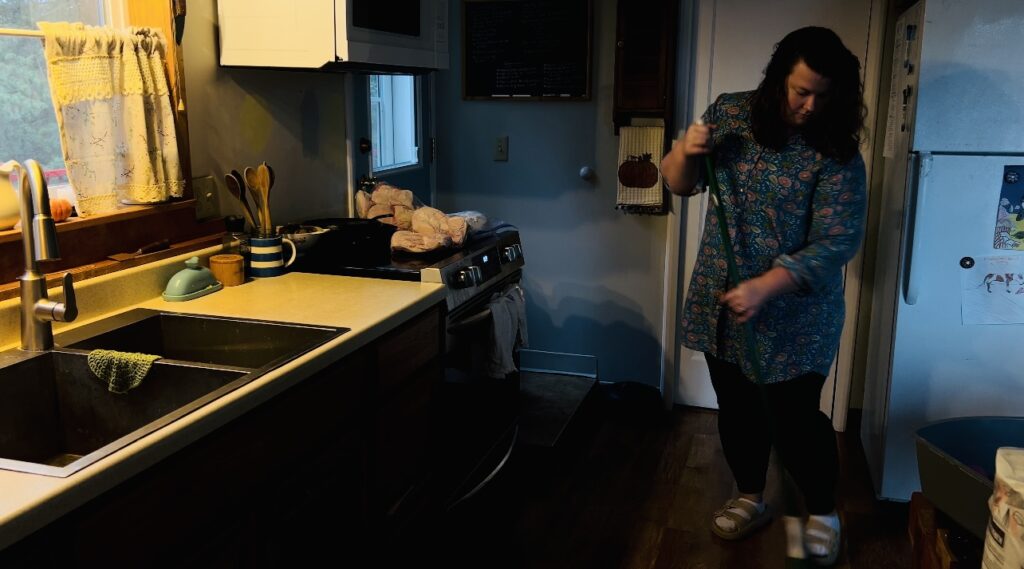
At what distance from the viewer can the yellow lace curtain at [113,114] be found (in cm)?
192

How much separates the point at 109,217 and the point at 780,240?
5.38ft

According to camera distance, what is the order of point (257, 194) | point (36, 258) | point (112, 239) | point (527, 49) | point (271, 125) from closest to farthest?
point (36, 258)
point (112, 239)
point (257, 194)
point (271, 125)
point (527, 49)

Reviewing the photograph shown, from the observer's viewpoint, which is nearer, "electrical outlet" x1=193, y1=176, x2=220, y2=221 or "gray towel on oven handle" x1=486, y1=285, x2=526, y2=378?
"electrical outlet" x1=193, y1=176, x2=220, y2=221

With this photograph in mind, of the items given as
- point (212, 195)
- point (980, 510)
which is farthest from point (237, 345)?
point (980, 510)

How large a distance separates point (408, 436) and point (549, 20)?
2097mm

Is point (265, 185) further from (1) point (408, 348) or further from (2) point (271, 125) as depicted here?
(1) point (408, 348)

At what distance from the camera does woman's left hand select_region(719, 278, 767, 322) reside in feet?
7.25

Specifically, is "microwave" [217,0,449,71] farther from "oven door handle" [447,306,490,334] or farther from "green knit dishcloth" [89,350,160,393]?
"green knit dishcloth" [89,350,160,393]

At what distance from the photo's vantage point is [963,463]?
2186 millimetres

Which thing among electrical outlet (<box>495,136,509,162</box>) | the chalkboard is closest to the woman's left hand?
the chalkboard

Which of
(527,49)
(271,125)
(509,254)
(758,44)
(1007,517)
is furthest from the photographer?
(527,49)

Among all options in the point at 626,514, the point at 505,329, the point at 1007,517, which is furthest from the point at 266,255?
the point at 1007,517

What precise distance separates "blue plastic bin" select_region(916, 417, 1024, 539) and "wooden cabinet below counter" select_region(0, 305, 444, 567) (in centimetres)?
123

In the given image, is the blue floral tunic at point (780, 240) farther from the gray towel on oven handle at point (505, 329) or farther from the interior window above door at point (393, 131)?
the interior window above door at point (393, 131)
